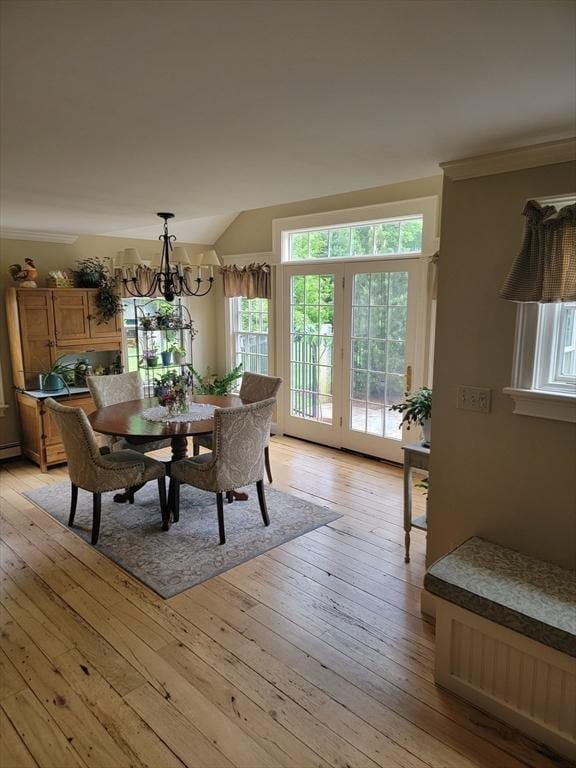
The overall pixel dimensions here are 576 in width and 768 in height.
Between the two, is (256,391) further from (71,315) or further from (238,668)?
(238,668)

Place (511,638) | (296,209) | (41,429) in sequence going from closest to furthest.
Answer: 1. (511,638)
2. (41,429)
3. (296,209)

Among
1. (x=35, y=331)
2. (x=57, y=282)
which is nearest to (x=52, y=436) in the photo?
(x=35, y=331)

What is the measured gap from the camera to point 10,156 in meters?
2.30

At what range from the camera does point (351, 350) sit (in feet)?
16.8

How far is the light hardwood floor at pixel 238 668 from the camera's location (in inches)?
72.5

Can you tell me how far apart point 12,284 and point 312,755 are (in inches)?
193

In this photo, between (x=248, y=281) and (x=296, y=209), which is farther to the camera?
(x=248, y=281)

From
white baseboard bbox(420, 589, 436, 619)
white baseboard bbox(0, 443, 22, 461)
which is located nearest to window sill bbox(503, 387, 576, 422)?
white baseboard bbox(420, 589, 436, 619)

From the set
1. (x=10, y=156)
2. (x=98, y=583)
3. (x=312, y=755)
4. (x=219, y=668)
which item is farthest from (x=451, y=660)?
(x=10, y=156)

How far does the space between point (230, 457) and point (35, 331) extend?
9.10 feet

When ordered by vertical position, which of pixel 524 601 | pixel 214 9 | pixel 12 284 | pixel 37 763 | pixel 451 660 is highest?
pixel 214 9

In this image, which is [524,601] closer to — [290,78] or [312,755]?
[312,755]

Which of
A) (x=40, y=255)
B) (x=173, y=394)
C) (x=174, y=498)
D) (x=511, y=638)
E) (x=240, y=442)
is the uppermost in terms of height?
(x=40, y=255)

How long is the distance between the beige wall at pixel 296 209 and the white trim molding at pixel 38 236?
1.92 meters
